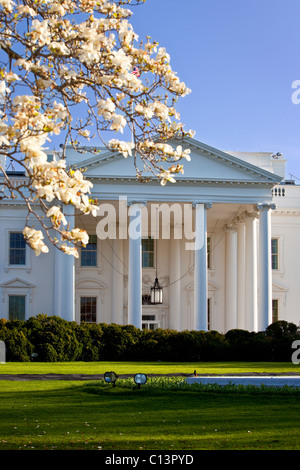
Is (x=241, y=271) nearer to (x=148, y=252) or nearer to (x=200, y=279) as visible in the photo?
(x=200, y=279)

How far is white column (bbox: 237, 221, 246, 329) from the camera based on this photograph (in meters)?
39.6

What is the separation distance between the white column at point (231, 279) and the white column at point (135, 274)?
8.44m

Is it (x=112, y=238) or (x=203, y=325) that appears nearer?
(x=203, y=325)

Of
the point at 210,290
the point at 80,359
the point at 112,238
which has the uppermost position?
the point at 112,238

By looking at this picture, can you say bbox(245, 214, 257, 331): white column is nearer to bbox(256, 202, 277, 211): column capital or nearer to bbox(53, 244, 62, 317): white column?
bbox(256, 202, 277, 211): column capital

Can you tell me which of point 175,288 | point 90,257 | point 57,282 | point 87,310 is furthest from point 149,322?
point 57,282

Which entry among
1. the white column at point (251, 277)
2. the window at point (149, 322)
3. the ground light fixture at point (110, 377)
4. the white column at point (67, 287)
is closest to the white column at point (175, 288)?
the window at point (149, 322)

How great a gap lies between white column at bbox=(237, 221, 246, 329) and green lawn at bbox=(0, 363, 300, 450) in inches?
873

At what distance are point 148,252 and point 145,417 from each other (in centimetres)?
2986

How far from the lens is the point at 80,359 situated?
3206 centimetres

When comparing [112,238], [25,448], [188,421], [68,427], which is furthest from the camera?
[112,238]
